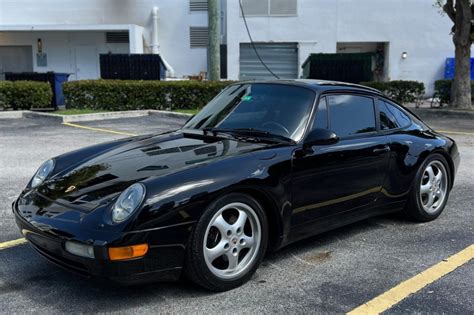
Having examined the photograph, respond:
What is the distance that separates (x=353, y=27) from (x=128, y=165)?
21.1m

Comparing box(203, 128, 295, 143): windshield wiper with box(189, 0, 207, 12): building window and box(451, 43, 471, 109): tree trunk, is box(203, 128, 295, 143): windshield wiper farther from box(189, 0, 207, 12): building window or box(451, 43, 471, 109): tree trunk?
box(189, 0, 207, 12): building window

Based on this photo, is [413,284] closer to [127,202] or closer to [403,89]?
[127,202]

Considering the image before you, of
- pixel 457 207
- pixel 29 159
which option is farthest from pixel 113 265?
pixel 29 159

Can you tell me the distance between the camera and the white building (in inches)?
894

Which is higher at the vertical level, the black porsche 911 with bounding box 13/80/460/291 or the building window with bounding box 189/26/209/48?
the building window with bounding box 189/26/209/48

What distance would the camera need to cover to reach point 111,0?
928 inches

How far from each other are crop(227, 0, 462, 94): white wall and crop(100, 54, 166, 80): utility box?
5608mm

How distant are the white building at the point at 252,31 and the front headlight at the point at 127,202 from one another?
66.6ft

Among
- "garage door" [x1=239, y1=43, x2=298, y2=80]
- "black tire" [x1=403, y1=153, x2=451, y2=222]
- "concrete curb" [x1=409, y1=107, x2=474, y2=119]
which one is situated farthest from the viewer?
"garage door" [x1=239, y1=43, x2=298, y2=80]

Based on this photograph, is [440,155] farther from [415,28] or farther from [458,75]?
[415,28]

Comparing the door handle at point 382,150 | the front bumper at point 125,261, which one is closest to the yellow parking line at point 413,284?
the door handle at point 382,150

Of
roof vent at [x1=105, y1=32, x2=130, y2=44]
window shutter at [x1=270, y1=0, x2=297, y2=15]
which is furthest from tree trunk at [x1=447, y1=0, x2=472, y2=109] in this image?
roof vent at [x1=105, y1=32, x2=130, y2=44]

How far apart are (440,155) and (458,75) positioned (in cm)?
1131

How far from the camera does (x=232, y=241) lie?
136 inches
